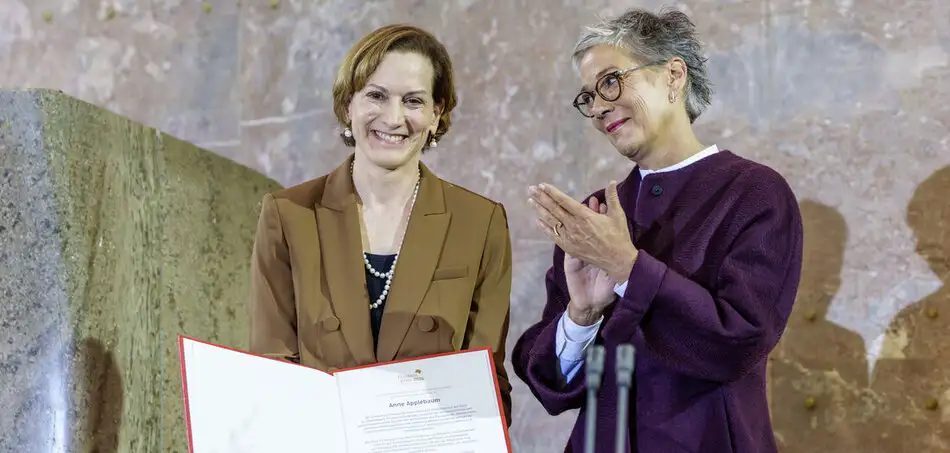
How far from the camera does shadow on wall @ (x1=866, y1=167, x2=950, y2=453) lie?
9.66 ft

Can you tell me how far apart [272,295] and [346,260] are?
18 centimetres

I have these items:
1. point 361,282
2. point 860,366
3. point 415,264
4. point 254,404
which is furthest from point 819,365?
point 254,404

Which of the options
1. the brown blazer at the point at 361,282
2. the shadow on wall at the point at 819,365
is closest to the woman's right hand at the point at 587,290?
the brown blazer at the point at 361,282

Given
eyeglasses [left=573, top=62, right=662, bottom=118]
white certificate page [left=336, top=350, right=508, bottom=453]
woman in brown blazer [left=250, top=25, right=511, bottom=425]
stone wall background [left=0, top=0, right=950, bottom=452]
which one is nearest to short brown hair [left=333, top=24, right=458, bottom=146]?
woman in brown blazer [left=250, top=25, right=511, bottom=425]

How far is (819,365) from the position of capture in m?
3.09

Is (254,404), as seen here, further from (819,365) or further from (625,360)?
(819,365)

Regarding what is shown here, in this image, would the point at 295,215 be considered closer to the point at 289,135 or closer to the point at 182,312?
the point at 182,312

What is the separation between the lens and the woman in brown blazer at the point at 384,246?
2.40 meters

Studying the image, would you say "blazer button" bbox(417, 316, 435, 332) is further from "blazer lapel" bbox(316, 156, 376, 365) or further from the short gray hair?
the short gray hair

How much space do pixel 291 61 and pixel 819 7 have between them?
1.82 m

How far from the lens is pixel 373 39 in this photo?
8.29 feet

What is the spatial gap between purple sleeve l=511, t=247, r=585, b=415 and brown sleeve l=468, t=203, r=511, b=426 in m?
0.09

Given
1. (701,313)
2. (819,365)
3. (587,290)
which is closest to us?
(701,313)

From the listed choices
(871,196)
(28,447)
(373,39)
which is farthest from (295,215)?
(871,196)
